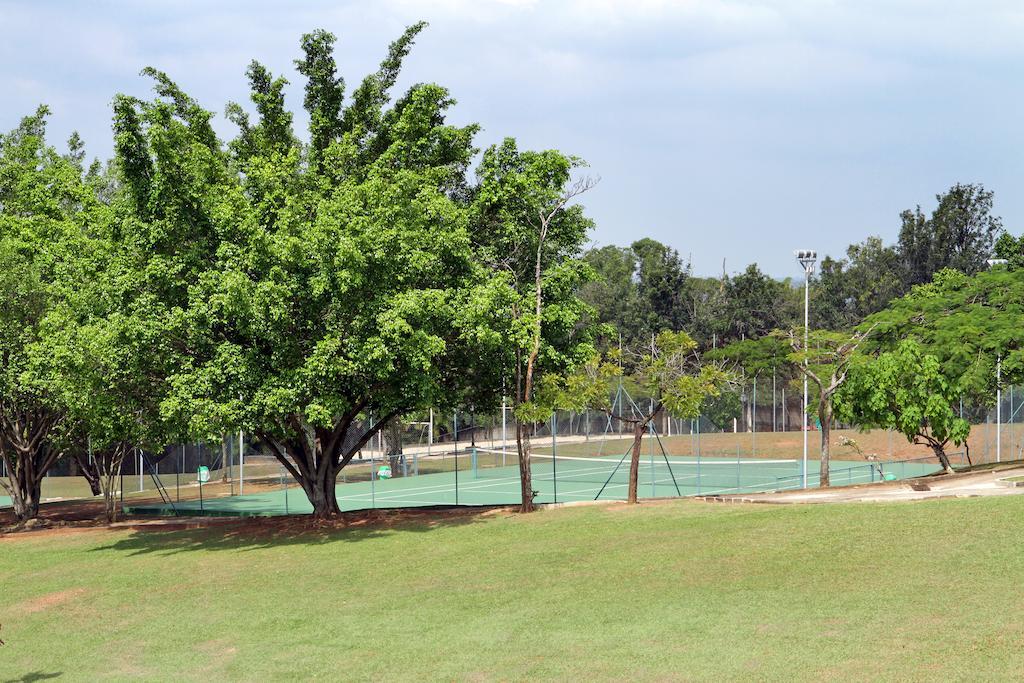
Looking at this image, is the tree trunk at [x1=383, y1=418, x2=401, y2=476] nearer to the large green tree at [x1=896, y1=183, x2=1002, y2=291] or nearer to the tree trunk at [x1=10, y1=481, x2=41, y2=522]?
the tree trunk at [x1=10, y1=481, x2=41, y2=522]

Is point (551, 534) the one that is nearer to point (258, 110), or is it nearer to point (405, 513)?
point (405, 513)

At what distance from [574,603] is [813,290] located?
101481 millimetres

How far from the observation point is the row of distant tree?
93562mm

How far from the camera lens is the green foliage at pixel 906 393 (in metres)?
38.9

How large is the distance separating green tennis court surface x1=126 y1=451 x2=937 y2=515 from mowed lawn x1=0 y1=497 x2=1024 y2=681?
1292cm

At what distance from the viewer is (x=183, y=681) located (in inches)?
672

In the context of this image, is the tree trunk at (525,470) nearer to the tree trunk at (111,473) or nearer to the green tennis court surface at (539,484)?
the green tennis court surface at (539,484)

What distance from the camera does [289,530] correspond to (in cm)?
3206

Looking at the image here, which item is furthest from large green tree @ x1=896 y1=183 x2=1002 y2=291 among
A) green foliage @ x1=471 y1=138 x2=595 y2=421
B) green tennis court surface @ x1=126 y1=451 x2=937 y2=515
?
green foliage @ x1=471 y1=138 x2=595 y2=421

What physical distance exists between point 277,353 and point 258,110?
1057cm

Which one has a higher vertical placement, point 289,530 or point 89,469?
point 89,469

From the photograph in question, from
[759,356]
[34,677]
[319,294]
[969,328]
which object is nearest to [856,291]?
[759,356]

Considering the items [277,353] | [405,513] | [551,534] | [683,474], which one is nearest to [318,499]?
[405,513]

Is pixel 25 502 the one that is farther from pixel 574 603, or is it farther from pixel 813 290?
pixel 813 290
